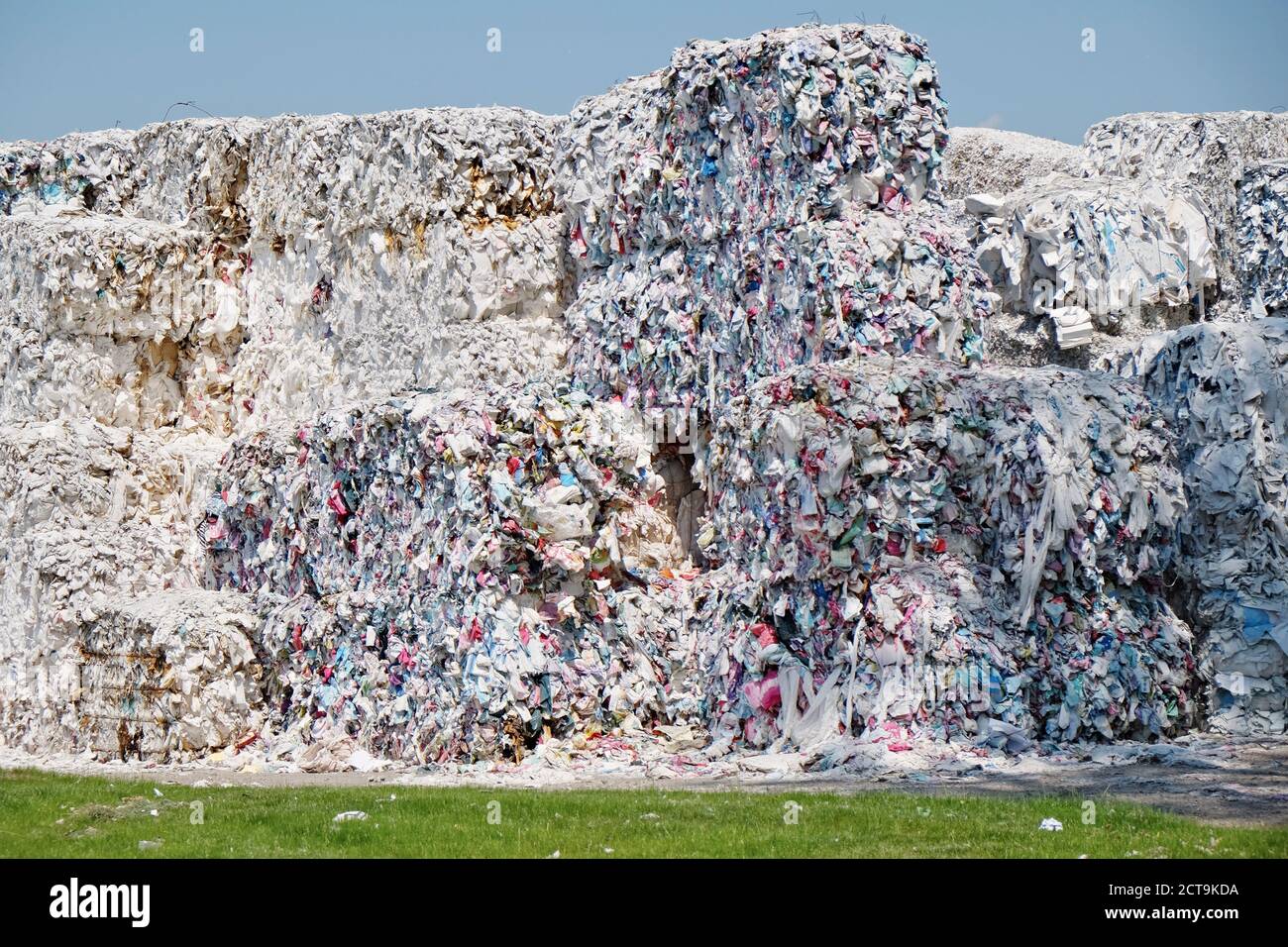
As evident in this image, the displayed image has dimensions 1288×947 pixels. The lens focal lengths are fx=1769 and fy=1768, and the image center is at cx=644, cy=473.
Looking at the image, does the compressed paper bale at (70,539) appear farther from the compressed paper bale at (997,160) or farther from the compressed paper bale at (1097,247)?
the compressed paper bale at (997,160)

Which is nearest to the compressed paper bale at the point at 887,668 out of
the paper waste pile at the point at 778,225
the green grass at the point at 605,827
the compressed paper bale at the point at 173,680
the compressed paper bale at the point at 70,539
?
the green grass at the point at 605,827

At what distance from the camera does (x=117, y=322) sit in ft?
59.0

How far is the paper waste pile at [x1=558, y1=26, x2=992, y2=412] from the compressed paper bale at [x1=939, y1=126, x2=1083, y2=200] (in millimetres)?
7029

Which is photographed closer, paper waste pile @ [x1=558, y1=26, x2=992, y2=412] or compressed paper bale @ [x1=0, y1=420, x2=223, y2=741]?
paper waste pile @ [x1=558, y1=26, x2=992, y2=412]

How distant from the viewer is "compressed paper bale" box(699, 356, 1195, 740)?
1159 centimetres

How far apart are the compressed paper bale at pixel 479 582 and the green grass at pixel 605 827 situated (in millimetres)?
2466

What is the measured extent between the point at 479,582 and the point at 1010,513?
12.5 ft

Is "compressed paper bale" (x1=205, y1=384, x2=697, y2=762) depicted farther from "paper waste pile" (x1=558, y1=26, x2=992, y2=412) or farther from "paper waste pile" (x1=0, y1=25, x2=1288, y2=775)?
"paper waste pile" (x1=558, y1=26, x2=992, y2=412)

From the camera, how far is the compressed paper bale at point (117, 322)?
17734 millimetres

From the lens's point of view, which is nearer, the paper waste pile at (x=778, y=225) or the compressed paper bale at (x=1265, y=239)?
the paper waste pile at (x=778, y=225)

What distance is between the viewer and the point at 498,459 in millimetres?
12992

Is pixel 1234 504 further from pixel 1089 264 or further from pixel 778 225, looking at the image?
pixel 778 225

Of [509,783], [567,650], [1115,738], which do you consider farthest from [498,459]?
[1115,738]

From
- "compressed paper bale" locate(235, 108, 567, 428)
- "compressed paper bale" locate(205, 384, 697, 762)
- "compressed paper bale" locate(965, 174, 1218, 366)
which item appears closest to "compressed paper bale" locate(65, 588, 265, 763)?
"compressed paper bale" locate(205, 384, 697, 762)
